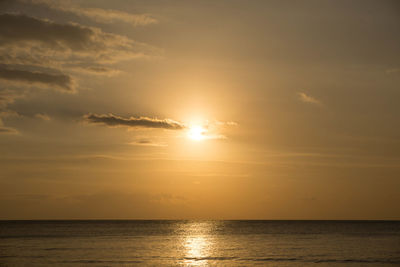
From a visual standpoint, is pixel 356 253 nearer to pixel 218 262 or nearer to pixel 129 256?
pixel 218 262

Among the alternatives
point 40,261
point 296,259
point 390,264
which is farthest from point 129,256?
point 390,264

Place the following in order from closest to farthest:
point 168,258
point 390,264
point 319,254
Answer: point 390,264
point 168,258
point 319,254

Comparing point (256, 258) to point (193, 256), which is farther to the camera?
point (193, 256)

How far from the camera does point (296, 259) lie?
56.1 meters

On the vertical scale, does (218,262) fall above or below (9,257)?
below

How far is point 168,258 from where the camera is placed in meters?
58.5

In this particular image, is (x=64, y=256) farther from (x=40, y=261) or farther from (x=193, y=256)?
Result: (x=193, y=256)

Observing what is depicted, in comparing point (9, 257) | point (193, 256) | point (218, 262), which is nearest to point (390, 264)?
point (218, 262)

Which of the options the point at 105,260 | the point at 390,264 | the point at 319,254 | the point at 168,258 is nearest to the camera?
the point at 390,264

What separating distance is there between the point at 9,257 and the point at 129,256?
50.9ft

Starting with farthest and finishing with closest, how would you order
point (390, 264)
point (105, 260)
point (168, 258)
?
point (168, 258), point (105, 260), point (390, 264)

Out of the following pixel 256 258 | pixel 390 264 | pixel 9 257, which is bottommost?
pixel 390 264

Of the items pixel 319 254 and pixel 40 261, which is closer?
pixel 40 261

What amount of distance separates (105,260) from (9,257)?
1382 cm
